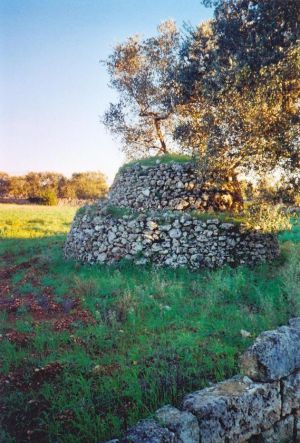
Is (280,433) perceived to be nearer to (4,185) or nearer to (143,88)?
(143,88)

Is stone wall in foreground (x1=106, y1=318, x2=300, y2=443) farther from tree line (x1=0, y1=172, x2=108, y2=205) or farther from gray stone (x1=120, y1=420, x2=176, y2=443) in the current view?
tree line (x1=0, y1=172, x2=108, y2=205)

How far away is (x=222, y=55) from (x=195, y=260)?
7.38 meters

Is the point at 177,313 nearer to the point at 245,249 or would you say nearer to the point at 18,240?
the point at 245,249

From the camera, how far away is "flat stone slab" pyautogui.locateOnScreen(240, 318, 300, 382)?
4.66 metres

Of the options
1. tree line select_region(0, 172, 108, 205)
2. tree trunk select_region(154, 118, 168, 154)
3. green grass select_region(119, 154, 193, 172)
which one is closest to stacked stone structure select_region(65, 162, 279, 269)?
green grass select_region(119, 154, 193, 172)

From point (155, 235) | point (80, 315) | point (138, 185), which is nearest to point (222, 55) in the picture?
point (138, 185)

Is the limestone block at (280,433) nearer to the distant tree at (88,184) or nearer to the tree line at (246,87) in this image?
the tree line at (246,87)

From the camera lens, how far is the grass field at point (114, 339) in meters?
5.07

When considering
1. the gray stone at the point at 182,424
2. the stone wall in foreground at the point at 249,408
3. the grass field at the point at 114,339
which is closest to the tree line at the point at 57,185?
the grass field at the point at 114,339

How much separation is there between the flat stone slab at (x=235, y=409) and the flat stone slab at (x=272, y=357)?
0.13 meters

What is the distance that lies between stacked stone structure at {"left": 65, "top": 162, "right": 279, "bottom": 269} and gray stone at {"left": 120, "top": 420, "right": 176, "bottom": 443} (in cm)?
906

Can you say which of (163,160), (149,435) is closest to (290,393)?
(149,435)

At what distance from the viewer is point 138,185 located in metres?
15.7

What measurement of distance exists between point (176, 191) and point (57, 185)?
204 feet
